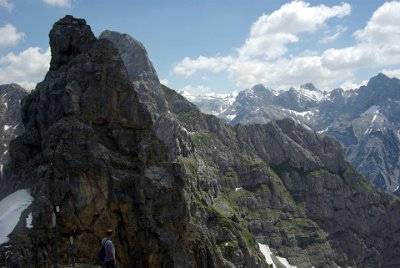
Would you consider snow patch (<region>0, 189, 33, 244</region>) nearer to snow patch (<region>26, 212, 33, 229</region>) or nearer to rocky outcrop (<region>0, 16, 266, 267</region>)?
rocky outcrop (<region>0, 16, 266, 267</region>)

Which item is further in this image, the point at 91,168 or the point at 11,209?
the point at 91,168

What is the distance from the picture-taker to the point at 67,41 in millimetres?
97125

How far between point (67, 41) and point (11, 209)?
39.8 metres

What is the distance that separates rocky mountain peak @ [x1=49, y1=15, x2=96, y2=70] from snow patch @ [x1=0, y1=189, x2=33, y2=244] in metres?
31.9

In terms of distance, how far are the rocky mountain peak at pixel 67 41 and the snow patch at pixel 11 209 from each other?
31925 mm

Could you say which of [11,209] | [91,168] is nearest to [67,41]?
[91,168]

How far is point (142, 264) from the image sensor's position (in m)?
77.8

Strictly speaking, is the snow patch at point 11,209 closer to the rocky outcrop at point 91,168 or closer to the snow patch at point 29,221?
the rocky outcrop at point 91,168

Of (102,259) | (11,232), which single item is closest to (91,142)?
(11,232)

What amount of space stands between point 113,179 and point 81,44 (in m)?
32.6

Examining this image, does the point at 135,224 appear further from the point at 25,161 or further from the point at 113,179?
the point at 25,161

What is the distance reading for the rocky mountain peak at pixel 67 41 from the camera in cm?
9669

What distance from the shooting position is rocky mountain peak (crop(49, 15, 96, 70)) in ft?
317

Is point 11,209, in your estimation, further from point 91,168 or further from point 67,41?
point 67,41
